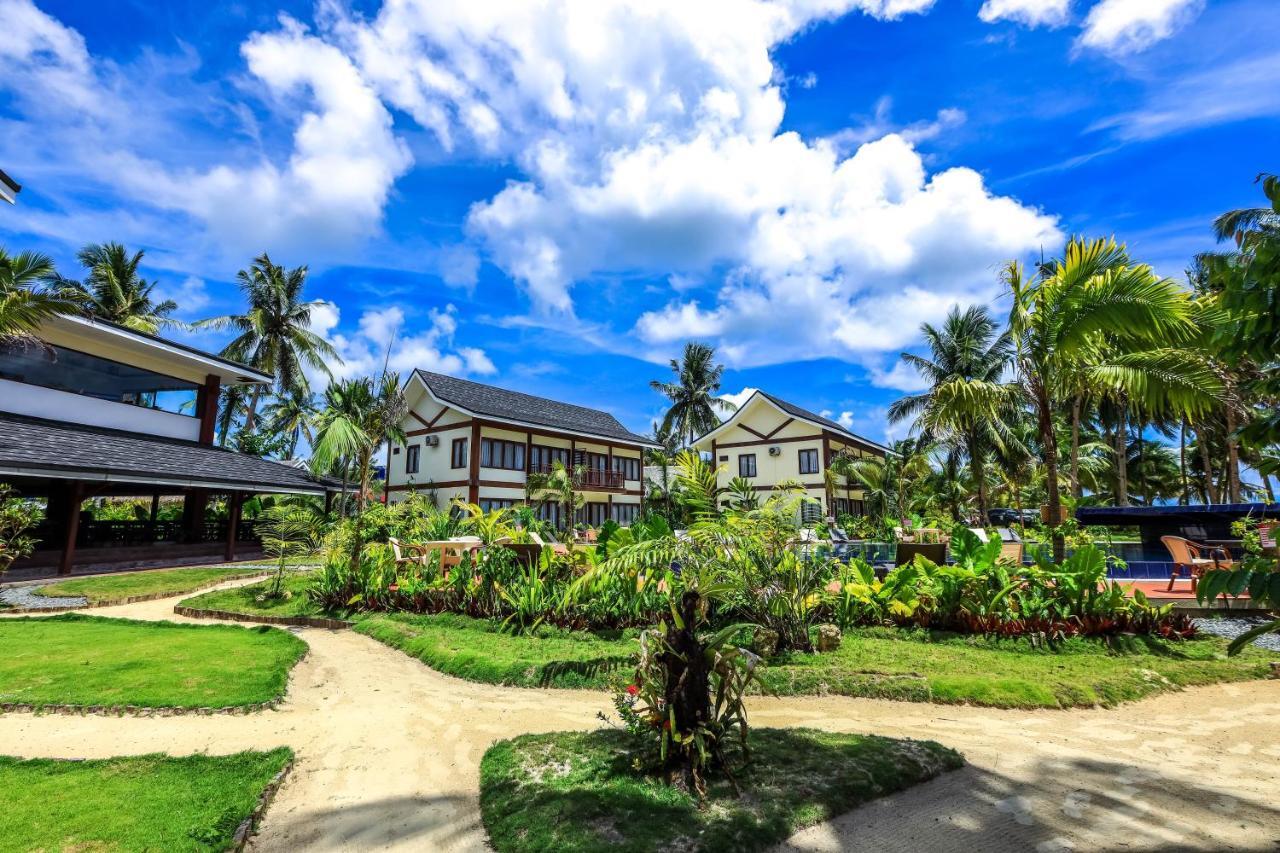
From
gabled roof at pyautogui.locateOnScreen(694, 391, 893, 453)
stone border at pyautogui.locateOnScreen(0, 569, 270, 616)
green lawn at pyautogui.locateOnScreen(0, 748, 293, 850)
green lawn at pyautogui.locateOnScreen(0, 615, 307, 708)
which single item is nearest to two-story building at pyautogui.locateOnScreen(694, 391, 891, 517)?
gabled roof at pyautogui.locateOnScreen(694, 391, 893, 453)

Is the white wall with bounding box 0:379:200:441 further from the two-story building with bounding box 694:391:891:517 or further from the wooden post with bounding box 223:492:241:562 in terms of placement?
the two-story building with bounding box 694:391:891:517

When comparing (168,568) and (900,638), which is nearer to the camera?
(900,638)

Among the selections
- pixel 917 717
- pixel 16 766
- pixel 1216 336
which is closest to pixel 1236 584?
pixel 1216 336

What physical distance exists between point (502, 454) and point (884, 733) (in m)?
26.6

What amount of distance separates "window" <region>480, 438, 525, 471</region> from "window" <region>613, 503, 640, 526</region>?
739cm

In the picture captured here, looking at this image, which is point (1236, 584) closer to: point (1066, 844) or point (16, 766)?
point (1066, 844)

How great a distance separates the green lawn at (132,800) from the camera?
357 cm

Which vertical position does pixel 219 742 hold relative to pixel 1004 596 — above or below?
below

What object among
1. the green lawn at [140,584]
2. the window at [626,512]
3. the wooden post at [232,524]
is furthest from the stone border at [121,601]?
the window at [626,512]

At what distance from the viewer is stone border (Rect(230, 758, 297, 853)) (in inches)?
147

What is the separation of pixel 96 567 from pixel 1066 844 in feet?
73.7

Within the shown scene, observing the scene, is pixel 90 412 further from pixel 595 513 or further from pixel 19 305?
pixel 595 513

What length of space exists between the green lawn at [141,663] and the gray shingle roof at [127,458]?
20.1 feet

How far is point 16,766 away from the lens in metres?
4.55
